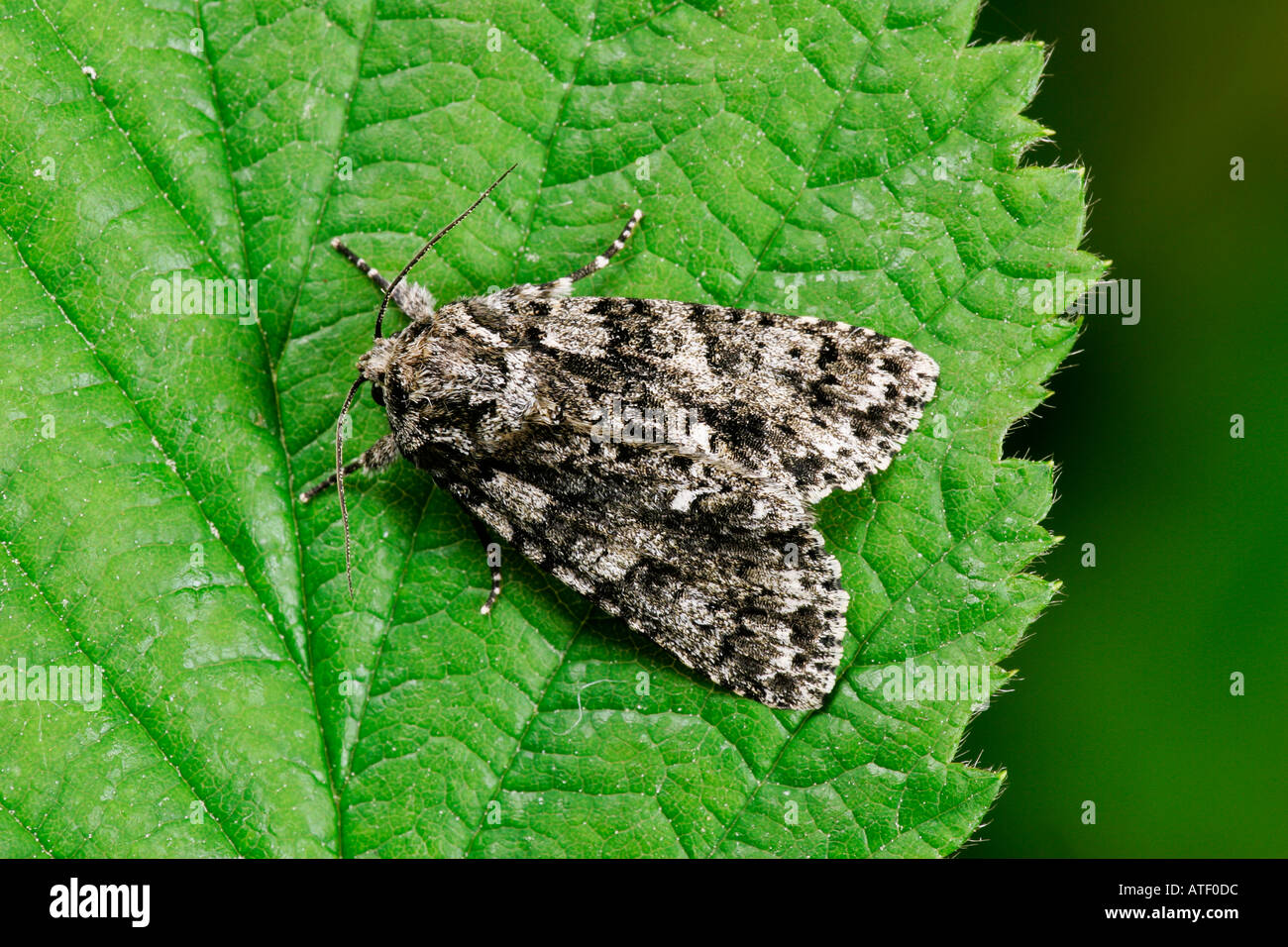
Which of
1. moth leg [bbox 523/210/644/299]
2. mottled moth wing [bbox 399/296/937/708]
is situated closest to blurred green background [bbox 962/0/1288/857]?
mottled moth wing [bbox 399/296/937/708]

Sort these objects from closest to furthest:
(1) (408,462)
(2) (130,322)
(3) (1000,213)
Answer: (3) (1000,213), (2) (130,322), (1) (408,462)

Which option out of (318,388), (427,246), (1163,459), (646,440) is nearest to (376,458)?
(318,388)

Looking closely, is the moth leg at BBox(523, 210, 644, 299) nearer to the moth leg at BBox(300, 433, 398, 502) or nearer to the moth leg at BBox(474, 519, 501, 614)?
the moth leg at BBox(300, 433, 398, 502)

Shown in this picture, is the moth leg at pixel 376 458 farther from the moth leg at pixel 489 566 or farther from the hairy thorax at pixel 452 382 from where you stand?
the moth leg at pixel 489 566

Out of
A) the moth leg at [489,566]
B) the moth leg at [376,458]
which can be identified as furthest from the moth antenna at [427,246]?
the moth leg at [489,566]
